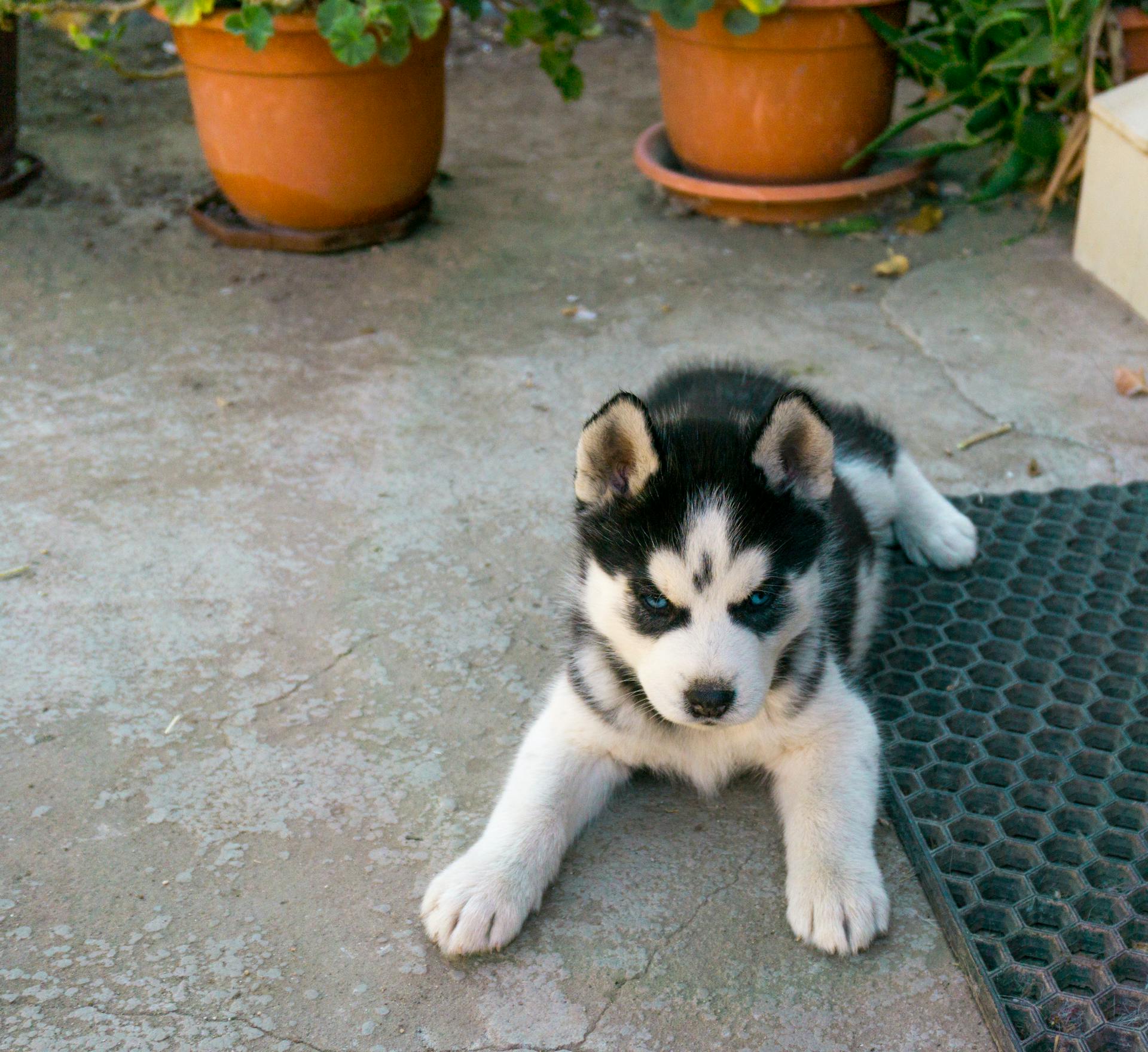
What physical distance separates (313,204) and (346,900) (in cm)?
363

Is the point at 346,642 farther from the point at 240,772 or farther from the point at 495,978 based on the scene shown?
the point at 495,978

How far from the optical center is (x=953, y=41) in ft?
16.6

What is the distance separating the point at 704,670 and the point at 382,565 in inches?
58.2

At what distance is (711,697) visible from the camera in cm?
215

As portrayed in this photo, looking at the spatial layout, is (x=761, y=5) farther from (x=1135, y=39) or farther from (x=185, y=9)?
(x=185, y=9)

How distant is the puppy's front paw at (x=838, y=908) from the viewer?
2.24 m

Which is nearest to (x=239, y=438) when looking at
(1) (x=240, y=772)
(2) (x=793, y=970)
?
(1) (x=240, y=772)

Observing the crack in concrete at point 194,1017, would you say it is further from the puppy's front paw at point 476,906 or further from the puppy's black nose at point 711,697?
the puppy's black nose at point 711,697

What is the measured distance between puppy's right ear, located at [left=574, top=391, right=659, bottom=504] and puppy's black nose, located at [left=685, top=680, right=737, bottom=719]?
0.44 meters

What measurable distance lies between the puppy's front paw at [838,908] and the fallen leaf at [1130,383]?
252 cm

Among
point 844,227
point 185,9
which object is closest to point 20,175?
point 185,9

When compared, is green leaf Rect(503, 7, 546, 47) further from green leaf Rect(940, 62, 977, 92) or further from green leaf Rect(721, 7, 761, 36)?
green leaf Rect(940, 62, 977, 92)

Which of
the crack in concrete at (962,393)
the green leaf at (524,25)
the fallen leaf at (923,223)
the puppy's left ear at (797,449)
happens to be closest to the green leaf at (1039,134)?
the fallen leaf at (923,223)

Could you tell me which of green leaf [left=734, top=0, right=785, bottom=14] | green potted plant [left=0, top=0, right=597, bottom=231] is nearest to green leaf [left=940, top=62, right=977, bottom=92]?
green leaf [left=734, top=0, right=785, bottom=14]
